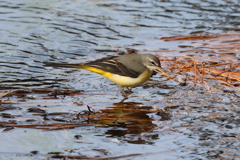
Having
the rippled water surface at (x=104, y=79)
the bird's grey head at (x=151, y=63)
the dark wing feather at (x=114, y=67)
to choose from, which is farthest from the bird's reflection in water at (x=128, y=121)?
the bird's grey head at (x=151, y=63)

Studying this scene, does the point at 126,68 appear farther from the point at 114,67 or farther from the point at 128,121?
the point at 128,121

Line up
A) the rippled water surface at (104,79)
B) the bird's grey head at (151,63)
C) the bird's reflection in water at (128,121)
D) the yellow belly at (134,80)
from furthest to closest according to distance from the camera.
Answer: the bird's grey head at (151,63) → the yellow belly at (134,80) → the bird's reflection in water at (128,121) → the rippled water surface at (104,79)

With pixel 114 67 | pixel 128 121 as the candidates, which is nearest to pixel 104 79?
pixel 114 67

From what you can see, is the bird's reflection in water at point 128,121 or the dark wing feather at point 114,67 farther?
the dark wing feather at point 114,67

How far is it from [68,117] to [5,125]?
852 millimetres

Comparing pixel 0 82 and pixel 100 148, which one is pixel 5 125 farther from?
pixel 0 82

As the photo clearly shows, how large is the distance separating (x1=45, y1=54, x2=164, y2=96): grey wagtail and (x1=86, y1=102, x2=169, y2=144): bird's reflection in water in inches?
23.8

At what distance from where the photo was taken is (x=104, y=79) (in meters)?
8.10

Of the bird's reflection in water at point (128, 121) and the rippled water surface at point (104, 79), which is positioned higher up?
the rippled water surface at point (104, 79)

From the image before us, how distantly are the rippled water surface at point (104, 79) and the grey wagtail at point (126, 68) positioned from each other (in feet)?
0.82

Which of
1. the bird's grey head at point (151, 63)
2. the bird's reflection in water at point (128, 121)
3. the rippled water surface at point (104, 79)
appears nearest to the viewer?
the rippled water surface at point (104, 79)

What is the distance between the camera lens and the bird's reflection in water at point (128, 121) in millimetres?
5266

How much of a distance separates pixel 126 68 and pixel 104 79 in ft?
2.57

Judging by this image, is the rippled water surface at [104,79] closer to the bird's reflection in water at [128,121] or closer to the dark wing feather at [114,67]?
the bird's reflection in water at [128,121]
